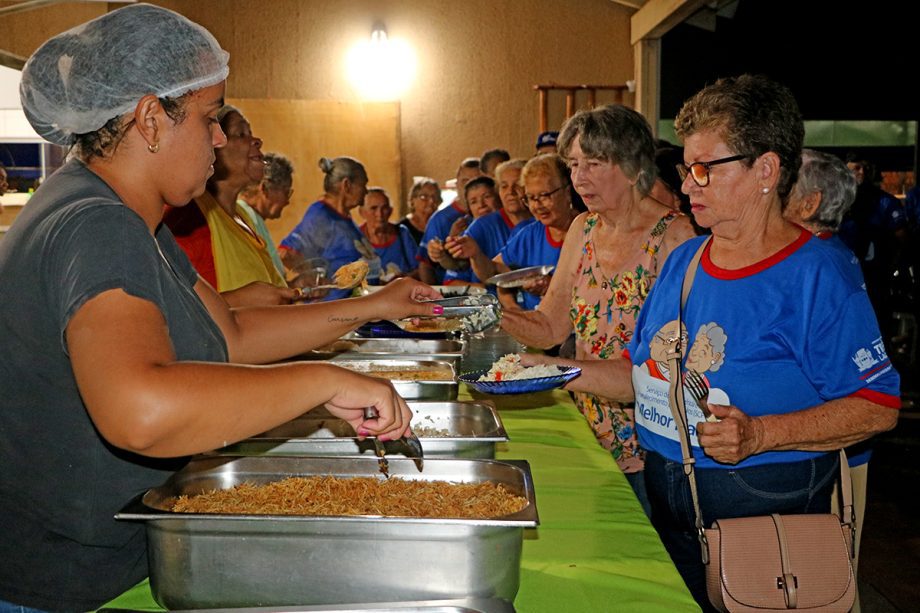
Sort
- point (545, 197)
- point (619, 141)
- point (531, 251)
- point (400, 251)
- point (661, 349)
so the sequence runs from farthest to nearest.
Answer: point (400, 251), point (531, 251), point (545, 197), point (619, 141), point (661, 349)

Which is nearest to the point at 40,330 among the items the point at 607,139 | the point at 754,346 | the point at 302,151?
the point at 754,346

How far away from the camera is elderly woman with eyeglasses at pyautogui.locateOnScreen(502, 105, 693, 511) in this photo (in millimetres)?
2195

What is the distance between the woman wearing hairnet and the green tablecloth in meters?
0.12

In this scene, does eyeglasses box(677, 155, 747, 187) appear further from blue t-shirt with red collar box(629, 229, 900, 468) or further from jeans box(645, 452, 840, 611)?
jeans box(645, 452, 840, 611)

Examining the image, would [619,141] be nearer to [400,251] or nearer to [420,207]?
[400,251]

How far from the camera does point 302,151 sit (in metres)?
7.09

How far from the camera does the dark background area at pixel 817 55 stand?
24.9 feet

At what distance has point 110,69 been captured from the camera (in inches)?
41.9

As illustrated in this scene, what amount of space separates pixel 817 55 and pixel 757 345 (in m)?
7.80

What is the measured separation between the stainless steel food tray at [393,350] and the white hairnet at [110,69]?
1.49 m

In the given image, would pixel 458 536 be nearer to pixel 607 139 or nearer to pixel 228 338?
pixel 228 338

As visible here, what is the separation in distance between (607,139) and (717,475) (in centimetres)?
101

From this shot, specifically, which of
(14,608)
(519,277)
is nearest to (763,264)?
(14,608)

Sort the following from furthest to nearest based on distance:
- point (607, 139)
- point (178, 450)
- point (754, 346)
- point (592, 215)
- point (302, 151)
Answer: point (302, 151), point (592, 215), point (607, 139), point (754, 346), point (178, 450)
